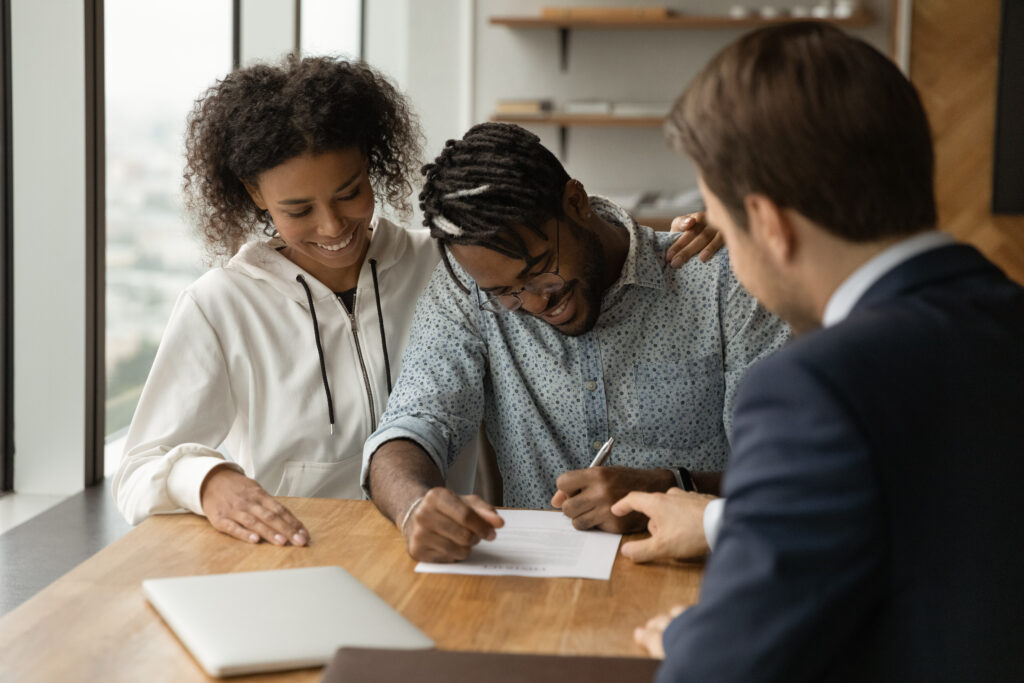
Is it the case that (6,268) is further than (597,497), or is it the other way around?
(6,268)

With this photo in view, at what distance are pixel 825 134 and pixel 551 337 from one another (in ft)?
3.52

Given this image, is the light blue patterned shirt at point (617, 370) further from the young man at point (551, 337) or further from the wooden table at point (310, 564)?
the wooden table at point (310, 564)

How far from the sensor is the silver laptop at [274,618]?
1040 millimetres

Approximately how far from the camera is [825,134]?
768 mm

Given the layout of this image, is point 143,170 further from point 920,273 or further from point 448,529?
point 920,273

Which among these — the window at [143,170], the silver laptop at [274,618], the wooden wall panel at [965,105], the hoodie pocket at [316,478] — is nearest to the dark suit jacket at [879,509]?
the silver laptop at [274,618]

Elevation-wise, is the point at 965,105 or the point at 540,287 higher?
the point at 965,105

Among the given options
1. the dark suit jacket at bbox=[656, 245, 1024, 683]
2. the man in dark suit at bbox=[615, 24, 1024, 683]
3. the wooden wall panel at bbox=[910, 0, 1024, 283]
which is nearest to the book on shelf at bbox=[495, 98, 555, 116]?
the wooden wall panel at bbox=[910, 0, 1024, 283]

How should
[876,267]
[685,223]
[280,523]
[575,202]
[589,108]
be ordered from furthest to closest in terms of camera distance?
[589,108] < [685,223] < [575,202] < [280,523] < [876,267]

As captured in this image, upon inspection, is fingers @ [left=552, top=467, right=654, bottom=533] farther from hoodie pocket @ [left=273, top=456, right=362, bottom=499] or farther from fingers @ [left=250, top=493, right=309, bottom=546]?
hoodie pocket @ [left=273, top=456, right=362, bottom=499]

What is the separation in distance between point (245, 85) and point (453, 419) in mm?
754

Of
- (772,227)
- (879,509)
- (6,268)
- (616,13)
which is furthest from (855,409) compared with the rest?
(616,13)

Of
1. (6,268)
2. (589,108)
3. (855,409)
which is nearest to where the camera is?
(855,409)

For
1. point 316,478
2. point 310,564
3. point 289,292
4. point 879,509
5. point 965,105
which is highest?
point 965,105
